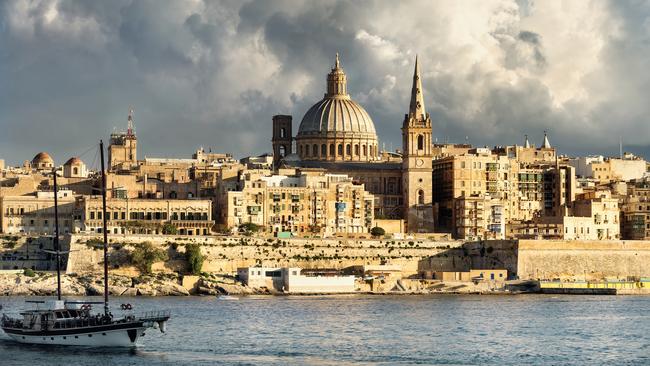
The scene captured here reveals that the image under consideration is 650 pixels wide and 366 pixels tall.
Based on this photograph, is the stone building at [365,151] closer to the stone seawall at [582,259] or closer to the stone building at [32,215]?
the stone seawall at [582,259]

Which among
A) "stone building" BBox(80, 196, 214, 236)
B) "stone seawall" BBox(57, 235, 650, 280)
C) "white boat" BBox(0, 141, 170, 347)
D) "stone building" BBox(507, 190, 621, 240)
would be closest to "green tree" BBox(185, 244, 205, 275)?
"stone seawall" BBox(57, 235, 650, 280)

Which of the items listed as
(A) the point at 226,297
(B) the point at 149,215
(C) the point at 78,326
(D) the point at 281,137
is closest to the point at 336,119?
(D) the point at 281,137

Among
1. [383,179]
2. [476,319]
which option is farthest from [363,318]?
[383,179]

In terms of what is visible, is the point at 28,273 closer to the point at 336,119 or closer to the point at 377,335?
the point at 377,335

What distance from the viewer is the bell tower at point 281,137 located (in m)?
112

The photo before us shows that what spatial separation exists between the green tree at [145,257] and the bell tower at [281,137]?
28.6 metres

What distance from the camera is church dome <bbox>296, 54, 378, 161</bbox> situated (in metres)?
106

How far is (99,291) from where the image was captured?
76250 millimetres

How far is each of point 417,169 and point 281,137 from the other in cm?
1559

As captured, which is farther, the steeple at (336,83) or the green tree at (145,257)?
the steeple at (336,83)

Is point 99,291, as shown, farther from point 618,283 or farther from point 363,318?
point 618,283

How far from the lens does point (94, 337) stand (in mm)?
49312

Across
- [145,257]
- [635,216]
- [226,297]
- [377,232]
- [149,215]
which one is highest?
[149,215]

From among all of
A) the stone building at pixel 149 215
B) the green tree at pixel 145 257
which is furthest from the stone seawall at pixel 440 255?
the stone building at pixel 149 215
